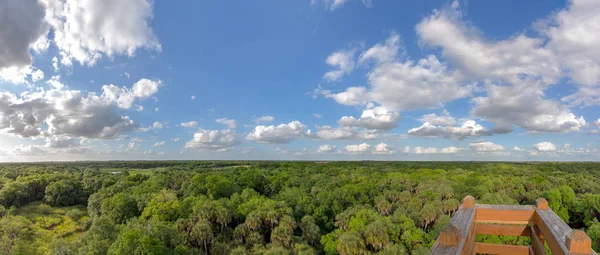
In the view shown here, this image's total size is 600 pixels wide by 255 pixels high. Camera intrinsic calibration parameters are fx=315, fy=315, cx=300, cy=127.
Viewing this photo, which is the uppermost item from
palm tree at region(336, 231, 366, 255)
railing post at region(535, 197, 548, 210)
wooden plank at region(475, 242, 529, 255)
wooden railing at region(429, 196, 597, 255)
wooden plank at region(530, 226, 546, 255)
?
railing post at region(535, 197, 548, 210)

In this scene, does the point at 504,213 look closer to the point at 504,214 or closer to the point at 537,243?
the point at 504,214

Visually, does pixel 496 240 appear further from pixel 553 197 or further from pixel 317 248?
pixel 553 197

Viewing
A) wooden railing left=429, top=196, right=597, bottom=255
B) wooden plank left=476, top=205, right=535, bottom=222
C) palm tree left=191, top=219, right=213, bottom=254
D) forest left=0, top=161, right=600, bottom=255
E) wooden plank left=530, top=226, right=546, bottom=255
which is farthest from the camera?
palm tree left=191, top=219, right=213, bottom=254

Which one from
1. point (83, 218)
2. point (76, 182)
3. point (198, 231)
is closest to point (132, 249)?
point (198, 231)

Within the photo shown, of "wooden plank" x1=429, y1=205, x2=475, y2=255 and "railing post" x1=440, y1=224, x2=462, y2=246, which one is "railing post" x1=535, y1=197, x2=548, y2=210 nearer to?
"wooden plank" x1=429, y1=205, x2=475, y2=255

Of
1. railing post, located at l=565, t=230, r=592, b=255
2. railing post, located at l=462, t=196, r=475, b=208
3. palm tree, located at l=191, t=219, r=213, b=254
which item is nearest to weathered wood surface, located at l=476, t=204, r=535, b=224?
railing post, located at l=462, t=196, r=475, b=208

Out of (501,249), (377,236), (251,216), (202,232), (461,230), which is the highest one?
(461,230)

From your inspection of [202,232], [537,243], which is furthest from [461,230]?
[202,232]
